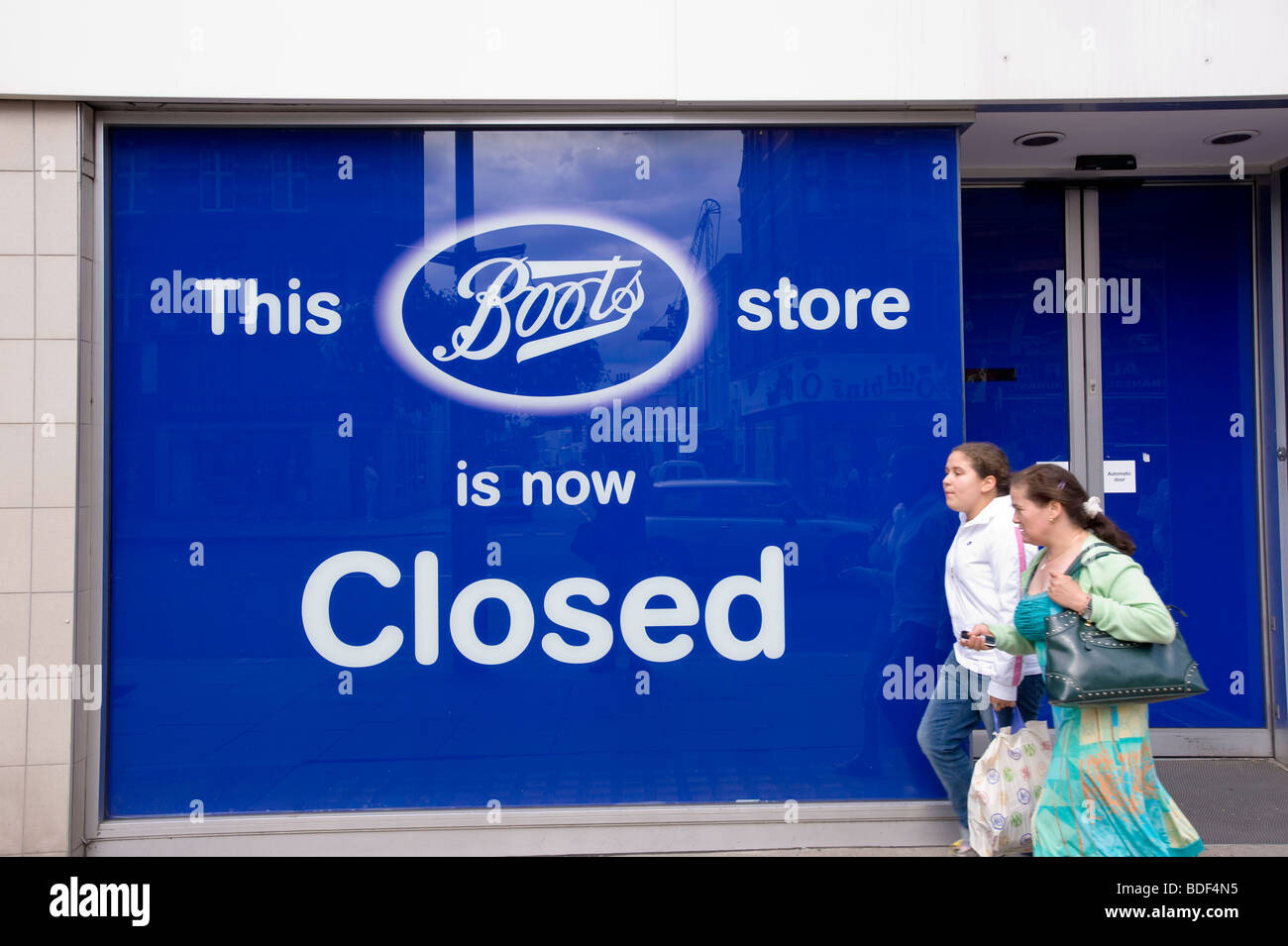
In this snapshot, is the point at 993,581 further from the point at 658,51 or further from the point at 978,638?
the point at 658,51

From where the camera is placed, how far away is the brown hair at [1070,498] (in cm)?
325

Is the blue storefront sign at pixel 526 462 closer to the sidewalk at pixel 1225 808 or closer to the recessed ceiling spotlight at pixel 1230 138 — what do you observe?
the sidewalk at pixel 1225 808

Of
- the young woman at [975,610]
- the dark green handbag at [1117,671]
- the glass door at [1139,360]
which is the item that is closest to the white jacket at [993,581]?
the young woman at [975,610]

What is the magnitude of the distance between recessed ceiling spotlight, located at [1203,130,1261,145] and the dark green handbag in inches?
134

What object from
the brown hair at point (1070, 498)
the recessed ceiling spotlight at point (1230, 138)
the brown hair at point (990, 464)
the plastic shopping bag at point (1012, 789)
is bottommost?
the plastic shopping bag at point (1012, 789)

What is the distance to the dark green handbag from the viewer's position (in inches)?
120

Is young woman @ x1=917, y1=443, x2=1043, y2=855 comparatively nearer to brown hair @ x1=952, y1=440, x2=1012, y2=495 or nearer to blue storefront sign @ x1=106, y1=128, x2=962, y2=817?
brown hair @ x1=952, y1=440, x2=1012, y2=495

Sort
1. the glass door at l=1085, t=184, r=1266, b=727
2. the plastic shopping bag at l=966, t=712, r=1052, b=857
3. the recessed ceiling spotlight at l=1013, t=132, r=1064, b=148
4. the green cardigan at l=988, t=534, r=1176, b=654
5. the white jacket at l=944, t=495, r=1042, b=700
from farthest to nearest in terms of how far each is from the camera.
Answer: the glass door at l=1085, t=184, r=1266, b=727
the recessed ceiling spotlight at l=1013, t=132, r=1064, b=148
the white jacket at l=944, t=495, r=1042, b=700
the plastic shopping bag at l=966, t=712, r=1052, b=857
the green cardigan at l=988, t=534, r=1176, b=654

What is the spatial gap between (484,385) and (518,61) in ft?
4.93

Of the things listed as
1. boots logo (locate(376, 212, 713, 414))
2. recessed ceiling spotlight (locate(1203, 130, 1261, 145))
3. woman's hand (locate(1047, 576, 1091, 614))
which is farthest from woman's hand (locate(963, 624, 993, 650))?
recessed ceiling spotlight (locate(1203, 130, 1261, 145))

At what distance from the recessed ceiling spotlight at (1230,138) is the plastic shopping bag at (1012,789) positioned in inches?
136

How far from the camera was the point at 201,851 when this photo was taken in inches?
171
